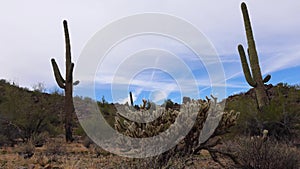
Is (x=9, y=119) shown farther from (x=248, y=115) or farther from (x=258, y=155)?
(x=258, y=155)

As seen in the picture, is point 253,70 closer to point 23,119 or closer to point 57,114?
point 23,119

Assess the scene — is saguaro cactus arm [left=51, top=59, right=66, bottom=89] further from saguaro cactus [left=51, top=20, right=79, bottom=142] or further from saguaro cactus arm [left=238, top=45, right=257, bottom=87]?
saguaro cactus arm [left=238, top=45, right=257, bottom=87]

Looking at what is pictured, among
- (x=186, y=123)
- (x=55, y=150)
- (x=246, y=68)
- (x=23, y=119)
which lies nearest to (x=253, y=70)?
(x=246, y=68)

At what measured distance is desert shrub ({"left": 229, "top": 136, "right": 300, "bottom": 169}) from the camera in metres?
7.30

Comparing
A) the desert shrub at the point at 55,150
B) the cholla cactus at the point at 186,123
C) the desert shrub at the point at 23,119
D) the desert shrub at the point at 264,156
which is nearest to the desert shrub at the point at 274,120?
the desert shrub at the point at 264,156

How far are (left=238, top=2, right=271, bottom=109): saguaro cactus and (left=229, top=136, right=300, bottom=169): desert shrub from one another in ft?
23.0

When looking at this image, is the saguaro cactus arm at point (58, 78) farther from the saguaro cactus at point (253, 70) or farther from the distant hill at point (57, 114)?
the saguaro cactus at point (253, 70)

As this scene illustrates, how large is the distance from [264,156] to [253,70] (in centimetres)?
833

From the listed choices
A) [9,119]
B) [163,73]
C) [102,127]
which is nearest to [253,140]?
[163,73]

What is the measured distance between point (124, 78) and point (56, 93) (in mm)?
17260

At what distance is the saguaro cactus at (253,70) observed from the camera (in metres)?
14.8

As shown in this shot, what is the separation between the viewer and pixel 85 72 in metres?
9.91

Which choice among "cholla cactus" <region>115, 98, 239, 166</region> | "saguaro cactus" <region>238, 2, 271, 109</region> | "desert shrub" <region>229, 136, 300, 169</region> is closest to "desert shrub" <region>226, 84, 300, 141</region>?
"saguaro cactus" <region>238, 2, 271, 109</region>

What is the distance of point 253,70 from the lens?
1517cm
